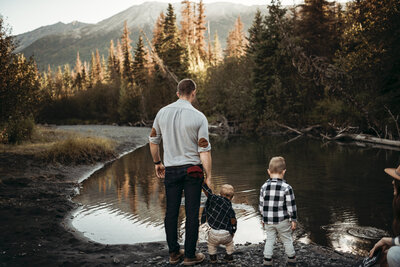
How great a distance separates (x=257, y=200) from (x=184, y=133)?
5489mm

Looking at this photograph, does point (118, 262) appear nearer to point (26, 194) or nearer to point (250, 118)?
point (26, 194)

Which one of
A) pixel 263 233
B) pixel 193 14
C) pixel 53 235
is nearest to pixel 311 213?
pixel 263 233

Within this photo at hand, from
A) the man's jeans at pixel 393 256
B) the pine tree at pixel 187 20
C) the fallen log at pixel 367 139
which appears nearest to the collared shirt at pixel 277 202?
the man's jeans at pixel 393 256

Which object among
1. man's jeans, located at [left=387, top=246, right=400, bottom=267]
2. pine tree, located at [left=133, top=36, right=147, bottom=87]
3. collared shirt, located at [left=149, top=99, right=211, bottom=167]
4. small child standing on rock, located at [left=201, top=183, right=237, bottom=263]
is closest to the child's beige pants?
small child standing on rock, located at [left=201, top=183, right=237, bottom=263]

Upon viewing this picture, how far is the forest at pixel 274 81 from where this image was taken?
63.5ft

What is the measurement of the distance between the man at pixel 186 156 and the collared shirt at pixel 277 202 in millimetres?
718

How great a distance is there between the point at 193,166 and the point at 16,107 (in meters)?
14.9

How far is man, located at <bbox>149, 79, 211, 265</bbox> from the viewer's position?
15.0 ft

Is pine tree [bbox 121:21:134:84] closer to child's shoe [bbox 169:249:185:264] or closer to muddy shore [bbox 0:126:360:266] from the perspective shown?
muddy shore [bbox 0:126:360:266]

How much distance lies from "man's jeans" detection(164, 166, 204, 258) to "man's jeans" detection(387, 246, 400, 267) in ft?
6.96

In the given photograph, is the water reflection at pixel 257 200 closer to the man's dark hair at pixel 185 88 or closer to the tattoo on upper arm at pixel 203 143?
the tattoo on upper arm at pixel 203 143

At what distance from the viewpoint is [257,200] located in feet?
31.4

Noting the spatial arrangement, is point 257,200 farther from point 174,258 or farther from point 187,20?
point 187,20

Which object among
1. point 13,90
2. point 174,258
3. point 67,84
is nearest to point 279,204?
point 174,258
